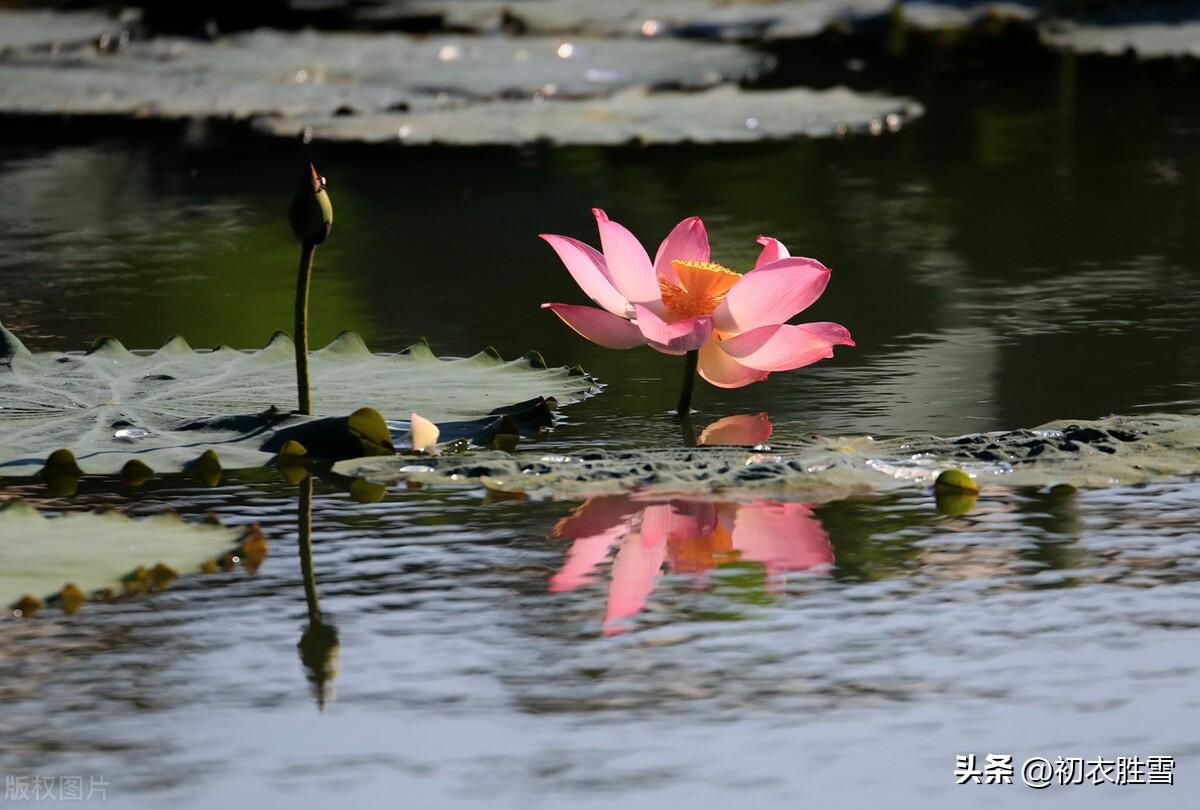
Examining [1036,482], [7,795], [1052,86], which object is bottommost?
[7,795]

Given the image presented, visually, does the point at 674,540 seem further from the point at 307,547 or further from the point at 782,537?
the point at 307,547

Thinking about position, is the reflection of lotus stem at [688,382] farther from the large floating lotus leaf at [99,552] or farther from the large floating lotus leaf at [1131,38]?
the large floating lotus leaf at [1131,38]

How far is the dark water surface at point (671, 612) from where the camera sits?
4.99 feet

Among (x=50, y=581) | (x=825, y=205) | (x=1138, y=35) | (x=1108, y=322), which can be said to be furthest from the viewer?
(x=1138, y=35)

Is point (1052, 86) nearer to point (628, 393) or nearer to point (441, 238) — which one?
point (441, 238)

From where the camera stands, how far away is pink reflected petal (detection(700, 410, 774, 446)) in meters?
2.46

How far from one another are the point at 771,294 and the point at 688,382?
0.65 ft

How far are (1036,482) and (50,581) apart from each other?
99cm

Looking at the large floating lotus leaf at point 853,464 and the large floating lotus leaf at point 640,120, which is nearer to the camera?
the large floating lotus leaf at point 853,464

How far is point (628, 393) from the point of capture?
109 inches

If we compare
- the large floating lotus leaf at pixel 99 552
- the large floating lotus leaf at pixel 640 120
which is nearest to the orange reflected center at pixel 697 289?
the large floating lotus leaf at pixel 99 552

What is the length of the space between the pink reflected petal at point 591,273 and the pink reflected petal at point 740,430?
187 millimetres

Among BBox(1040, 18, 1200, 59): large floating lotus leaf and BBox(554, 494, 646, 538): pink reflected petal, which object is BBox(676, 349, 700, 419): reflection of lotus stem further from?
BBox(1040, 18, 1200, 59): large floating lotus leaf

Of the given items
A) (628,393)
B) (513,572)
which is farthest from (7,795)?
(628,393)
